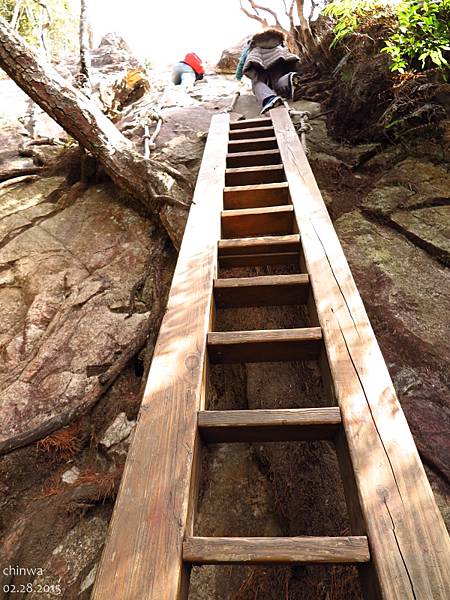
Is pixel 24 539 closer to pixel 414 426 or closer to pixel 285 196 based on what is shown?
pixel 414 426

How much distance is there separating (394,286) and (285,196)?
1028 mm

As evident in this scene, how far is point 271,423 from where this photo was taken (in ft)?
3.62

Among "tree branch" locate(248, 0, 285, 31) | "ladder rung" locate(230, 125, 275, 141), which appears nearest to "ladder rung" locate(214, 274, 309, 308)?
"ladder rung" locate(230, 125, 275, 141)

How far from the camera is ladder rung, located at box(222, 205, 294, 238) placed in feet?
7.52

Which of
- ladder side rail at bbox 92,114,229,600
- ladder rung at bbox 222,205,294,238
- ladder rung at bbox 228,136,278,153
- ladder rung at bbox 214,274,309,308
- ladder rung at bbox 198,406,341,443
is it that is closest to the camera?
ladder side rail at bbox 92,114,229,600

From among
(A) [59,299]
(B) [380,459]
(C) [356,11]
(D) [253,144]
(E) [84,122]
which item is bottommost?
(A) [59,299]

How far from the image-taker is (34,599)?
4.74 ft

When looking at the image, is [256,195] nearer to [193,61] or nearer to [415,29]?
[415,29]

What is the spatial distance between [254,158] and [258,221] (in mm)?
1214

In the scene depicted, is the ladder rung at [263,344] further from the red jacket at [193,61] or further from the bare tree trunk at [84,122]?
the red jacket at [193,61]

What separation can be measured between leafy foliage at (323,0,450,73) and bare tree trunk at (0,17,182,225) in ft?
8.11

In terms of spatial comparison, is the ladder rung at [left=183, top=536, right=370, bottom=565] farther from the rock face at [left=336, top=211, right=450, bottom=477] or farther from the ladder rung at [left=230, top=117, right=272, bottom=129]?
the ladder rung at [left=230, top=117, right=272, bottom=129]

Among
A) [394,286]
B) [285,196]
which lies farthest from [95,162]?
[394,286]

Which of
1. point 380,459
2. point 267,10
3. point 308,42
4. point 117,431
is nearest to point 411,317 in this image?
point 380,459
